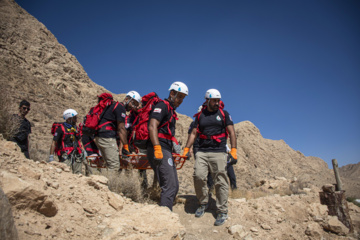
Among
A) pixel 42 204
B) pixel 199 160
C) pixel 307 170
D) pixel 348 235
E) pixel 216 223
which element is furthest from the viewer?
pixel 307 170

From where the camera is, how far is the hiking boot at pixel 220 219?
407 centimetres

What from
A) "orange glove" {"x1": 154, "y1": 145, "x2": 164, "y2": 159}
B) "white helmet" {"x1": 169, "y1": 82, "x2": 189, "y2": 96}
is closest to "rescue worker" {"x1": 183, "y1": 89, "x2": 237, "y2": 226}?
"white helmet" {"x1": 169, "y1": 82, "x2": 189, "y2": 96}

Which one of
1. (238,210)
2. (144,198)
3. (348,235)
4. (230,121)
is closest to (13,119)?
(144,198)

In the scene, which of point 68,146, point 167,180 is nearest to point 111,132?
point 167,180

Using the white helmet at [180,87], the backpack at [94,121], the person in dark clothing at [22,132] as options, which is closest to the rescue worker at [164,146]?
the white helmet at [180,87]

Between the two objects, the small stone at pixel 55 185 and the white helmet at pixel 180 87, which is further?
the white helmet at pixel 180 87

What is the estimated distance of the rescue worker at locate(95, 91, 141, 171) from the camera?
4.54 meters

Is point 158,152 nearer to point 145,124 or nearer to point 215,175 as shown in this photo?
point 145,124

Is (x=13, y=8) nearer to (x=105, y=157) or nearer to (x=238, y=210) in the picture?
(x=105, y=157)

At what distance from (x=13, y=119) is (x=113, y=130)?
2152mm

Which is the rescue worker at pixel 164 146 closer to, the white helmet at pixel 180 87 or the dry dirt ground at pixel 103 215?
the white helmet at pixel 180 87

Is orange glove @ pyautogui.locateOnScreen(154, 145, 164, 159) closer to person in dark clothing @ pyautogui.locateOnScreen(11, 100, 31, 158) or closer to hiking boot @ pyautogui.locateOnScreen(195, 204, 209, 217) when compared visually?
hiking boot @ pyautogui.locateOnScreen(195, 204, 209, 217)

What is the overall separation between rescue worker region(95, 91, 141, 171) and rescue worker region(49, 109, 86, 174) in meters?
1.95

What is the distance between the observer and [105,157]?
4562 mm
